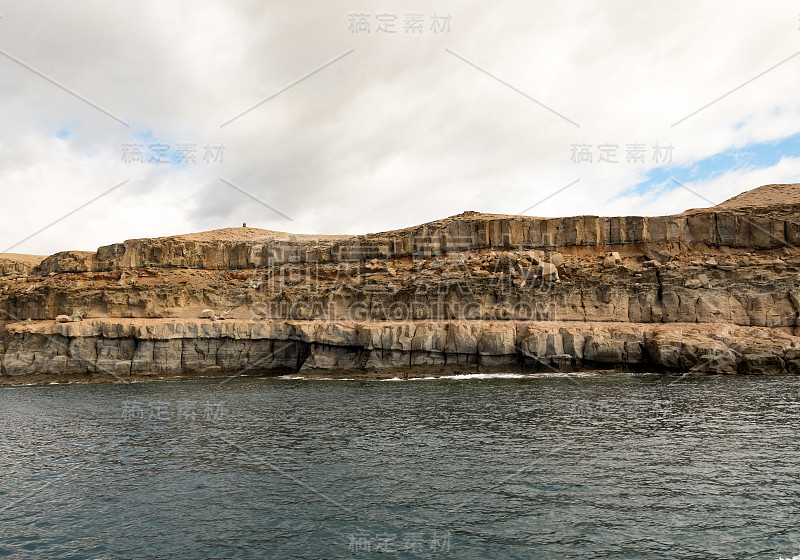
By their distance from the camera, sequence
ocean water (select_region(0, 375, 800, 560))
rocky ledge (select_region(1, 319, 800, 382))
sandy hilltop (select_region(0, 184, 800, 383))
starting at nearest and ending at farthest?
ocean water (select_region(0, 375, 800, 560)) < rocky ledge (select_region(1, 319, 800, 382)) < sandy hilltop (select_region(0, 184, 800, 383))

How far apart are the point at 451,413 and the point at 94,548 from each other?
19384 millimetres

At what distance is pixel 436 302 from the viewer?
5647 cm

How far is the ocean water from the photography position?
538 inches

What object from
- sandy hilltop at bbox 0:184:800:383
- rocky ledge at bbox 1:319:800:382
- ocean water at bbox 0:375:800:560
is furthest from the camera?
sandy hilltop at bbox 0:184:800:383

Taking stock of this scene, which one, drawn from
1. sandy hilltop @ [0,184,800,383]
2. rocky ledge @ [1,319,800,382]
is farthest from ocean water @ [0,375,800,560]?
sandy hilltop @ [0,184,800,383]

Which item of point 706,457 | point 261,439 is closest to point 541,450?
point 706,457

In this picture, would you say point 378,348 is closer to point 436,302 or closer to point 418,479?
point 436,302

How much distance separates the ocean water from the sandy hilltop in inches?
556

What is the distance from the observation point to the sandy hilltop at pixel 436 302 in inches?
1879

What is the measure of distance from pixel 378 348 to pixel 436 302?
28.5 feet

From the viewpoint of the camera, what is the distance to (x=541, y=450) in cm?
2125

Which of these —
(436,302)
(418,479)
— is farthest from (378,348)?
(418,479)

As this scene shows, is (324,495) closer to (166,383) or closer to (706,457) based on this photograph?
(706,457)

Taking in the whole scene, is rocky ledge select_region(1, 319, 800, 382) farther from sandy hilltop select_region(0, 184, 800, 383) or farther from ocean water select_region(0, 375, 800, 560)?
ocean water select_region(0, 375, 800, 560)
